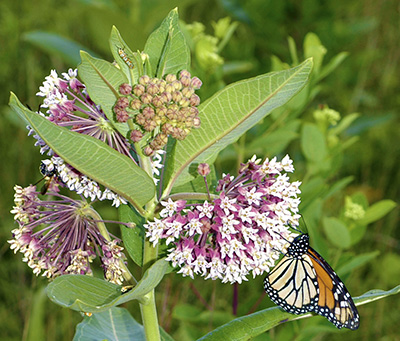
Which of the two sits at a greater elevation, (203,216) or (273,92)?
(273,92)

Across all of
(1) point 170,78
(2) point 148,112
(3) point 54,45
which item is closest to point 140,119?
(2) point 148,112

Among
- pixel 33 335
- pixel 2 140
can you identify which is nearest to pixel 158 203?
pixel 33 335

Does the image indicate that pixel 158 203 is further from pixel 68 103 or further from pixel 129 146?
pixel 68 103

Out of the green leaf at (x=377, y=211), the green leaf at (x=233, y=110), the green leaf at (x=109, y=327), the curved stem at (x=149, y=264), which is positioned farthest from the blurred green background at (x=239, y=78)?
the green leaf at (x=233, y=110)

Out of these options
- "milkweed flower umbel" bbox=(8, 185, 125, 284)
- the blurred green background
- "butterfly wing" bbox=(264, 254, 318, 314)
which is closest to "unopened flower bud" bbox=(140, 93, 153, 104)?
"milkweed flower umbel" bbox=(8, 185, 125, 284)

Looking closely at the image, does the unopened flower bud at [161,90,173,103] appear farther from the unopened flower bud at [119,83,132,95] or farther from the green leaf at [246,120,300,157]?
the green leaf at [246,120,300,157]

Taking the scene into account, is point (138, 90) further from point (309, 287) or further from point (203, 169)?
point (309, 287)

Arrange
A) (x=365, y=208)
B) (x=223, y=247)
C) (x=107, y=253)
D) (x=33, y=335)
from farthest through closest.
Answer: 1. (x=33, y=335)
2. (x=365, y=208)
3. (x=107, y=253)
4. (x=223, y=247)
